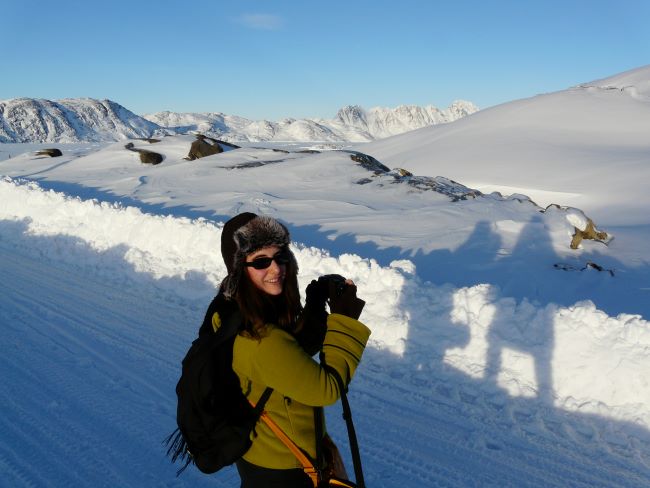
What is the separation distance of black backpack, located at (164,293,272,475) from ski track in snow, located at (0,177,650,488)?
2118 millimetres

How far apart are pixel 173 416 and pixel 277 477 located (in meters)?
2.86

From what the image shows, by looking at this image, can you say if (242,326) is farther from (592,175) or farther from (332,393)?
(592,175)

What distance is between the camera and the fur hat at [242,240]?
2086 millimetres

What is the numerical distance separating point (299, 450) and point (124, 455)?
2.69m

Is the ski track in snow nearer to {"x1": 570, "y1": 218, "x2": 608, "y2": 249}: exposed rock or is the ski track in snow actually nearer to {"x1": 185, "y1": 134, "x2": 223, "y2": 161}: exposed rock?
{"x1": 570, "y1": 218, "x2": 608, "y2": 249}: exposed rock

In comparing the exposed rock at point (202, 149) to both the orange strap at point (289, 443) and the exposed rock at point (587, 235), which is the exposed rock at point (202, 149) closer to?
the exposed rock at point (587, 235)

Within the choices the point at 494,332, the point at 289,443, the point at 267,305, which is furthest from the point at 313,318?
the point at 494,332

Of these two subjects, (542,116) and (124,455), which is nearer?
(124,455)

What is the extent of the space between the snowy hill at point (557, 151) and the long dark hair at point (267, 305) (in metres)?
13.4

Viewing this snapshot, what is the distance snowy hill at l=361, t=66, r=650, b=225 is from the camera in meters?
18.8

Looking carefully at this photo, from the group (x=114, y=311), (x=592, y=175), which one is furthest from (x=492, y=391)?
(x=592, y=175)

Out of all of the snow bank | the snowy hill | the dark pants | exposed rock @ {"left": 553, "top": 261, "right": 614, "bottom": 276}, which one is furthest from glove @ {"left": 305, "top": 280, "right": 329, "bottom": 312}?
the snowy hill

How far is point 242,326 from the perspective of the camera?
6.45ft

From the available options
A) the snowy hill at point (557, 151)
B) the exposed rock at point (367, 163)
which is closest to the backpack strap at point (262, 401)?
the snowy hill at point (557, 151)
